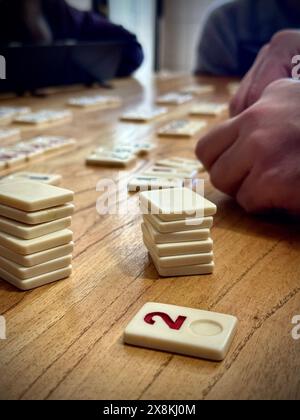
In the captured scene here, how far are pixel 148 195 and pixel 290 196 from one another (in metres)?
0.34

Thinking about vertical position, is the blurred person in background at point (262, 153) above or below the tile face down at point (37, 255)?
above

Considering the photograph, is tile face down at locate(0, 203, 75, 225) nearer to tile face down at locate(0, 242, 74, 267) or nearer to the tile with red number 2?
tile face down at locate(0, 242, 74, 267)

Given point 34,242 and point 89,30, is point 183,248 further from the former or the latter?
point 89,30

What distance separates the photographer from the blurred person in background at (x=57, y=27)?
3393mm

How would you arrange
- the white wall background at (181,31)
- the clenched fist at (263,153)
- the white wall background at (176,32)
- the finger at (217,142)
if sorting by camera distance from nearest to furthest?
the clenched fist at (263,153)
the finger at (217,142)
the white wall background at (176,32)
the white wall background at (181,31)

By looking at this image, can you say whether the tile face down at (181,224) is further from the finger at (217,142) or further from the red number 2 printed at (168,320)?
the finger at (217,142)

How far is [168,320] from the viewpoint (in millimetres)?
814

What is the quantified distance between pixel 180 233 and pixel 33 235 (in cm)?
26

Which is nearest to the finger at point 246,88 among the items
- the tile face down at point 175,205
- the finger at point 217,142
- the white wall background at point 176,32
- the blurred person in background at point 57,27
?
the finger at point 217,142

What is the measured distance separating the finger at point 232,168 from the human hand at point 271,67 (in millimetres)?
307

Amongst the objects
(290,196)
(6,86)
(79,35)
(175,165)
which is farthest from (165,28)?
(290,196)

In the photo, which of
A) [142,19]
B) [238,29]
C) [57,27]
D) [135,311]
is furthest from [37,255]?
[142,19]

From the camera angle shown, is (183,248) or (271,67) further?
(271,67)

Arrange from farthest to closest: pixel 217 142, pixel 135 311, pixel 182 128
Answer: pixel 182 128
pixel 217 142
pixel 135 311
